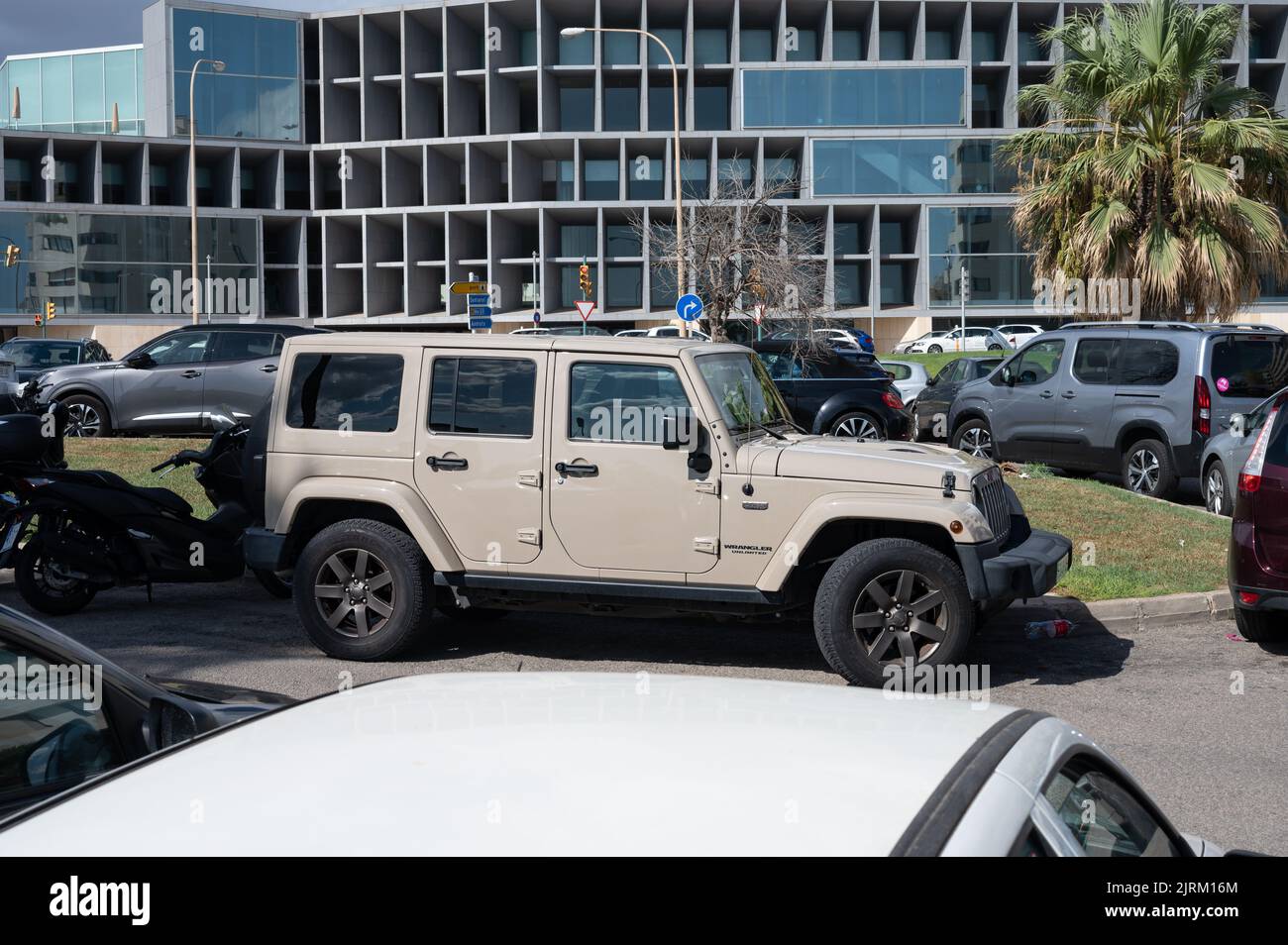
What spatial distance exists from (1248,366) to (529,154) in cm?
5367

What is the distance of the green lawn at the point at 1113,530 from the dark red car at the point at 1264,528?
4.20 ft

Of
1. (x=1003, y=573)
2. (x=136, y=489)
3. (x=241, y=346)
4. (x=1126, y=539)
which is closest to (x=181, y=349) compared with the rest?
(x=241, y=346)

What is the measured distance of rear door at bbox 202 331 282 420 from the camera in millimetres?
18422

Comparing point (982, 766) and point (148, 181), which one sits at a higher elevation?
point (148, 181)

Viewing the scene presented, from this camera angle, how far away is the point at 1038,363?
53.6 ft

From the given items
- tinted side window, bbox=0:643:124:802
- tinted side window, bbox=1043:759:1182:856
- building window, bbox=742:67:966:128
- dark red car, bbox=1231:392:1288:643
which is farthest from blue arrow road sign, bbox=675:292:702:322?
building window, bbox=742:67:966:128

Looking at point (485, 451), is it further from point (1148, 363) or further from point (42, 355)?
point (42, 355)

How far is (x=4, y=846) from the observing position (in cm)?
179

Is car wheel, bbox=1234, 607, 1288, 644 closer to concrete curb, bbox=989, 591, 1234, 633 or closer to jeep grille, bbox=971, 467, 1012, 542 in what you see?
concrete curb, bbox=989, 591, 1234, 633

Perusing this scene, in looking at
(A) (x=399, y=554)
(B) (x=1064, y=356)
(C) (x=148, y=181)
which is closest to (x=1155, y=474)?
(B) (x=1064, y=356)

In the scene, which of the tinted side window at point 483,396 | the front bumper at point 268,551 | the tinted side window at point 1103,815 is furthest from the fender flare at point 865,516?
the tinted side window at point 1103,815

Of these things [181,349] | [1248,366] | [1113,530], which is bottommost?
[1113,530]
